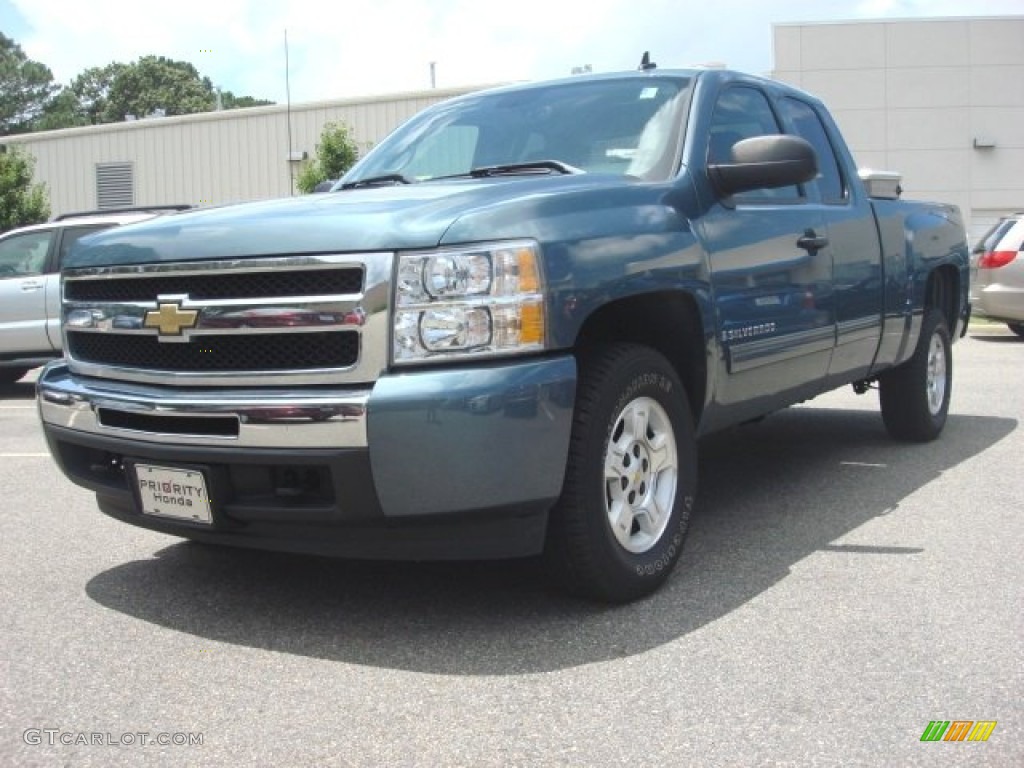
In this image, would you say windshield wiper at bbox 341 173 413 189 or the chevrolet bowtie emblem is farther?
windshield wiper at bbox 341 173 413 189

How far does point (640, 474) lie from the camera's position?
3934mm

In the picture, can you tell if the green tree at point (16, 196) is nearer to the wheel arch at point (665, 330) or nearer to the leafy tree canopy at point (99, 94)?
the wheel arch at point (665, 330)

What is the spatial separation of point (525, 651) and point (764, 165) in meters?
2.05

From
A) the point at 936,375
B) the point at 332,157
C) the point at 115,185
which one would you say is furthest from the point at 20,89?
the point at 936,375

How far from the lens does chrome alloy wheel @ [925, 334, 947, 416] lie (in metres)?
6.98

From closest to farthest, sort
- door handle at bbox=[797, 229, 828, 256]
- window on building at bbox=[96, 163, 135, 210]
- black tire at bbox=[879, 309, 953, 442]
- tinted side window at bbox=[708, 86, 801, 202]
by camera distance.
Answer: tinted side window at bbox=[708, 86, 801, 202] < door handle at bbox=[797, 229, 828, 256] < black tire at bbox=[879, 309, 953, 442] < window on building at bbox=[96, 163, 135, 210]

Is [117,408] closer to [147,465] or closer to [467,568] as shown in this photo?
[147,465]

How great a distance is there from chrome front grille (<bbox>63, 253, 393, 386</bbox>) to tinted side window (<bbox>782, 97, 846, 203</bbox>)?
3005mm

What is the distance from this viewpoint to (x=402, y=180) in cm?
479

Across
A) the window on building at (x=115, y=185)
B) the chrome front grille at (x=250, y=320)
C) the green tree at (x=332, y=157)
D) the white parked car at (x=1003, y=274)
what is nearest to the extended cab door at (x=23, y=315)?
the chrome front grille at (x=250, y=320)

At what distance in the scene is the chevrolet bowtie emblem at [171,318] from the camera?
141 inches

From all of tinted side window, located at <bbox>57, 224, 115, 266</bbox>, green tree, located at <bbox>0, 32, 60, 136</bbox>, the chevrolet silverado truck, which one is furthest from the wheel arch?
green tree, located at <bbox>0, 32, 60, 136</bbox>

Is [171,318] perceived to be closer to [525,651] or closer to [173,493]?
[173,493]

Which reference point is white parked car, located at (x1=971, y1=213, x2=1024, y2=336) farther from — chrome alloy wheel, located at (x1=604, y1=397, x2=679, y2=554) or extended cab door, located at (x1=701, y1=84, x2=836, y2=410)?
chrome alloy wheel, located at (x1=604, y1=397, x2=679, y2=554)
